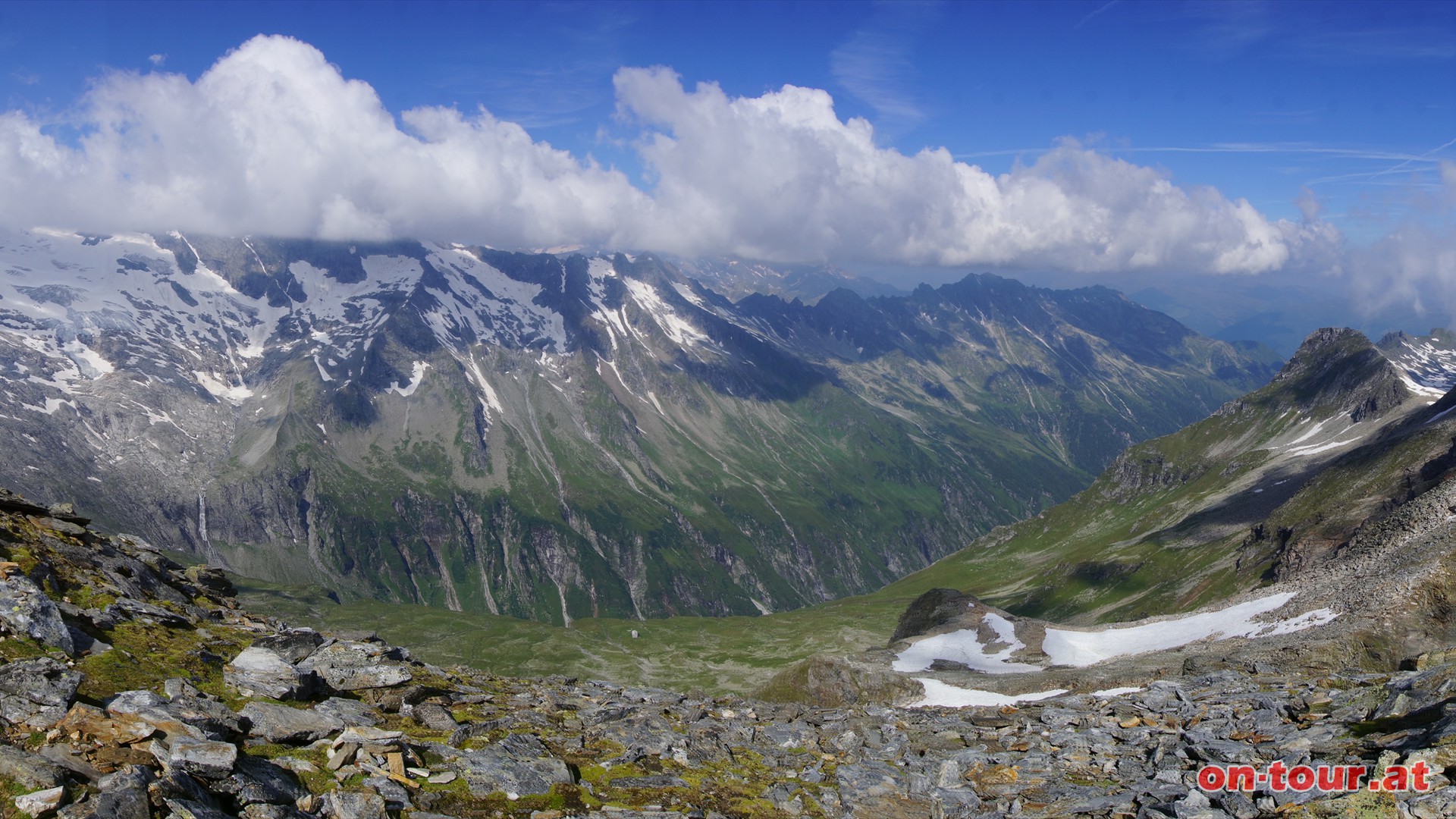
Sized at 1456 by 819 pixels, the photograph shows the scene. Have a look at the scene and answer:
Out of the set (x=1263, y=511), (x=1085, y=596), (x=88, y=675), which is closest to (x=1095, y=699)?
(x=88, y=675)

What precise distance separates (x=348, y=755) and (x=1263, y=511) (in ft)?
745

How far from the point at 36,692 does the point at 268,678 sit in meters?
8.34

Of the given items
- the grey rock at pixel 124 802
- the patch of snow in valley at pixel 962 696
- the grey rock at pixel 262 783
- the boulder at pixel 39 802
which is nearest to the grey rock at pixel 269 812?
the grey rock at pixel 262 783

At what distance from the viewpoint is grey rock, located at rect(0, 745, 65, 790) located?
16.4 metres

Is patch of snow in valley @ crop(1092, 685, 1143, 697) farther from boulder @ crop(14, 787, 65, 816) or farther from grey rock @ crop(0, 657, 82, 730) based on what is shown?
grey rock @ crop(0, 657, 82, 730)

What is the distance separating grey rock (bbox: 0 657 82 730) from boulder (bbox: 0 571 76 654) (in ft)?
14.3

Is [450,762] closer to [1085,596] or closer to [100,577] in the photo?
[100,577]

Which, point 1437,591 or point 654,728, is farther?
point 1437,591

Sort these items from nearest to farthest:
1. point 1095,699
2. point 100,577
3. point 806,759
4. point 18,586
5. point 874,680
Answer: point 18,586
point 806,759
point 100,577
point 1095,699
point 874,680

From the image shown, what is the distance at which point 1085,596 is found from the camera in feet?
652

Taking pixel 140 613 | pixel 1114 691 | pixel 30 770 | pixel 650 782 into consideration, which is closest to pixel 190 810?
pixel 30 770

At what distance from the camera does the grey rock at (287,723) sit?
2375 cm

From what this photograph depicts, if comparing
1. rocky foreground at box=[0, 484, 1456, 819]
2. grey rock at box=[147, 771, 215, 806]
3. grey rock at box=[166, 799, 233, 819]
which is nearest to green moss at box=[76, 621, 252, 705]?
rocky foreground at box=[0, 484, 1456, 819]

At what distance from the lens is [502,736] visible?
29.4 meters
